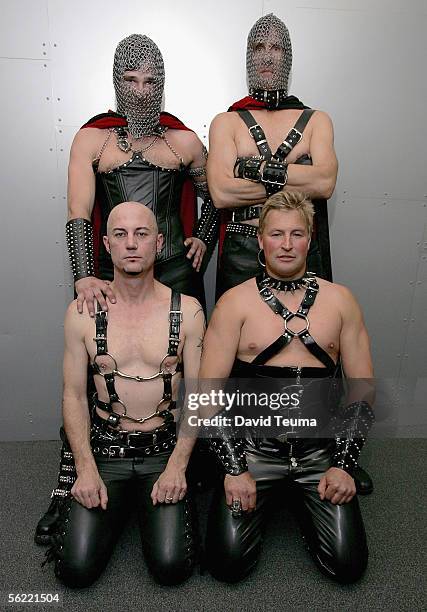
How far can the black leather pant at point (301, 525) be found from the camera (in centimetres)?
202

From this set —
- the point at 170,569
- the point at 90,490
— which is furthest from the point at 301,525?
the point at 90,490

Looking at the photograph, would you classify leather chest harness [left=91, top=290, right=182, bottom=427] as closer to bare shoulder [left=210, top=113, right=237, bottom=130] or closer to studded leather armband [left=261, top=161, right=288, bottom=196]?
studded leather armband [left=261, top=161, right=288, bottom=196]

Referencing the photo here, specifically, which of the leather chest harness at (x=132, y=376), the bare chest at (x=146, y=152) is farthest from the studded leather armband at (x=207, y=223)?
the leather chest harness at (x=132, y=376)

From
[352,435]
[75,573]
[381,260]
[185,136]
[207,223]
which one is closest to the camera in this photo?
[75,573]

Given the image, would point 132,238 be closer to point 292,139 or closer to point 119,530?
point 292,139

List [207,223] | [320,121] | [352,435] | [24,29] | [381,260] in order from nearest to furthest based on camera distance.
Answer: [352,435], [320,121], [207,223], [24,29], [381,260]

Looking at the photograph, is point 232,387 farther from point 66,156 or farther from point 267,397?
point 66,156

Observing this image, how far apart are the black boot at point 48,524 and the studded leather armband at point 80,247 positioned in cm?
107

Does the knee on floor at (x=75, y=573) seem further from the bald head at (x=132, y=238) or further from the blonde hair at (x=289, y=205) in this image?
the blonde hair at (x=289, y=205)

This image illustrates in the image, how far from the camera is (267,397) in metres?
2.18

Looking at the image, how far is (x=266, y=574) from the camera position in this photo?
2.13 meters

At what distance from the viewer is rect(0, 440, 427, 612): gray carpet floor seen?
198cm

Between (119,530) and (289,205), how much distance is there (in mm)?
1507

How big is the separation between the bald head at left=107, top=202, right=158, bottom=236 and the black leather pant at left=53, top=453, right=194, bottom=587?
3.23 ft
